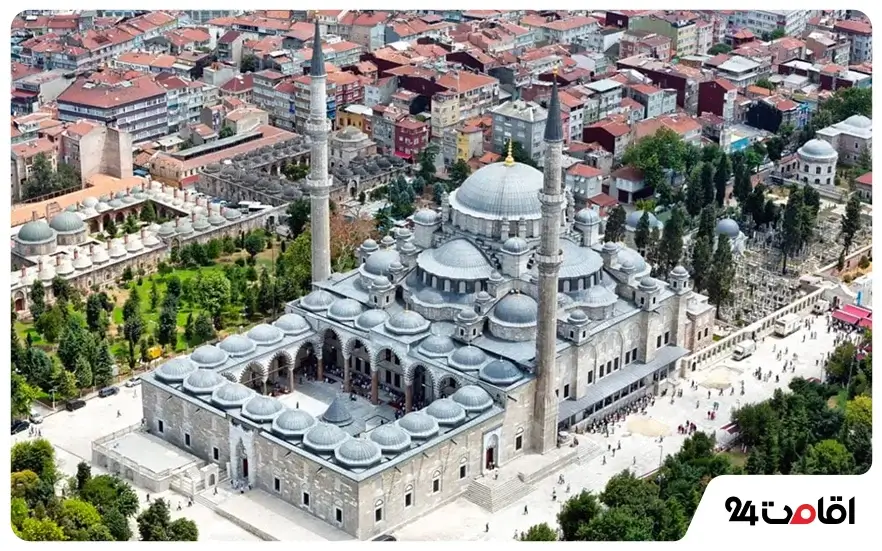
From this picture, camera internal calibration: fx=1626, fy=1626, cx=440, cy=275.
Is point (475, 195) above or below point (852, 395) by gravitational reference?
above

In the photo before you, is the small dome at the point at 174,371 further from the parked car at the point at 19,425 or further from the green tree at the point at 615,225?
the green tree at the point at 615,225

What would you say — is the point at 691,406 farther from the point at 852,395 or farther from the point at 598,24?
the point at 598,24

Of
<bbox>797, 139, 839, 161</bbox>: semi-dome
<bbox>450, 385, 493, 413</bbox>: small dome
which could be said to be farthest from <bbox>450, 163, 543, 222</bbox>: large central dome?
<bbox>797, 139, 839, 161</bbox>: semi-dome

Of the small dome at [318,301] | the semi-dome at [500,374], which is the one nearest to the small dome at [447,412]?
the semi-dome at [500,374]

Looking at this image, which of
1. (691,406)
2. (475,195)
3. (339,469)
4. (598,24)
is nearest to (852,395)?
(691,406)

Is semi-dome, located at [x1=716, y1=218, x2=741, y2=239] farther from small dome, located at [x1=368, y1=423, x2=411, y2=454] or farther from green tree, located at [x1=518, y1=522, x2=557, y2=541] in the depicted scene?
green tree, located at [x1=518, y1=522, x2=557, y2=541]

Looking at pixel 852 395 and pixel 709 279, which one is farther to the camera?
pixel 709 279
